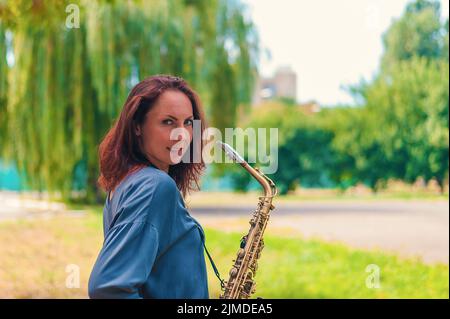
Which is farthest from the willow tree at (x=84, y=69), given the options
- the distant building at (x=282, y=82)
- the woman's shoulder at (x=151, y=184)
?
the distant building at (x=282, y=82)

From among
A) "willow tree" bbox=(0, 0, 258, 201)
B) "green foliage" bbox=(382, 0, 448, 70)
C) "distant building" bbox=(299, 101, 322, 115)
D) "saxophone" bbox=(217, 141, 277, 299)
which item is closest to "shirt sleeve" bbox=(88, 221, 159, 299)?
"saxophone" bbox=(217, 141, 277, 299)

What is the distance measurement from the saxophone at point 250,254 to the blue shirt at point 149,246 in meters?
0.25

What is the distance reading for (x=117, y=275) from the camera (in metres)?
1.13

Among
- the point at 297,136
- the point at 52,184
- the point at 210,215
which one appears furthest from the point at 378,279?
the point at 297,136

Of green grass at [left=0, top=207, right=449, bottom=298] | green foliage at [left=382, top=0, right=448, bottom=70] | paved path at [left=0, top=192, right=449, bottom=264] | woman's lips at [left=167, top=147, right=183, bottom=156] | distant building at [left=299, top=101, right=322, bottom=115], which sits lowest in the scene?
paved path at [left=0, top=192, right=449, bottom=264]

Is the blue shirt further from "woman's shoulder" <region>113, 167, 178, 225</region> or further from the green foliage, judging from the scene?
the green foliage

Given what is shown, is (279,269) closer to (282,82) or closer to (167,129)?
(167,129)

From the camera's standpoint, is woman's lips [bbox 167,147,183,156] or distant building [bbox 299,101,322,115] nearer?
woman's lips [bbox 167,147,183,156]

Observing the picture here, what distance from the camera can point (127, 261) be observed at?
1135mm

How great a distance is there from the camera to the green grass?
6.31 metres

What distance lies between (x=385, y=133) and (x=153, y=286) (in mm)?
14405

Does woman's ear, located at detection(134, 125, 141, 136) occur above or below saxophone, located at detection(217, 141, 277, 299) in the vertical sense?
above

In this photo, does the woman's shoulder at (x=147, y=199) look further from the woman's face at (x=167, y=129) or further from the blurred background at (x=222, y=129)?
the blurred background at (x=222, y=129)

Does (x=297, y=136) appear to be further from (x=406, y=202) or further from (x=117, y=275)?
(x=117, y=275)
